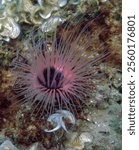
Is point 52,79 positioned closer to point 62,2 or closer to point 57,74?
point 57,74

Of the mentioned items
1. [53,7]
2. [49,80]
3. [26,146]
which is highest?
[53,7]

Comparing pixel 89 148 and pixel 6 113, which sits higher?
pixel 6 113

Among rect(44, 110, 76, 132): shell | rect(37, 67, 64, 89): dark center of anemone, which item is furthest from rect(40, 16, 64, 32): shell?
rect(44, 110, 76, 132): shell

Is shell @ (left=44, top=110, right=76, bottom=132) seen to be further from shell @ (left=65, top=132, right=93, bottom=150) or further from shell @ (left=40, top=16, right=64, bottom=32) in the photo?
shell @ (left=40, top=16, right=64, bottom=32)

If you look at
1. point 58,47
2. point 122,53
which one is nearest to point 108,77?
point 122,53

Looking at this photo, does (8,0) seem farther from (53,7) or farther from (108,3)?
(108,3)

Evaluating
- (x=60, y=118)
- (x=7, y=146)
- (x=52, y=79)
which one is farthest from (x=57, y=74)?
(x=7, y=146)

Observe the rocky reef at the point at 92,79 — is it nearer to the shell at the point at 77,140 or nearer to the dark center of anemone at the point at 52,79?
the shell at the point at 77,140

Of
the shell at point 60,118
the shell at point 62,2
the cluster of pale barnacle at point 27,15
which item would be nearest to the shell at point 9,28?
the cluster of pale barnacle at point 27,15
